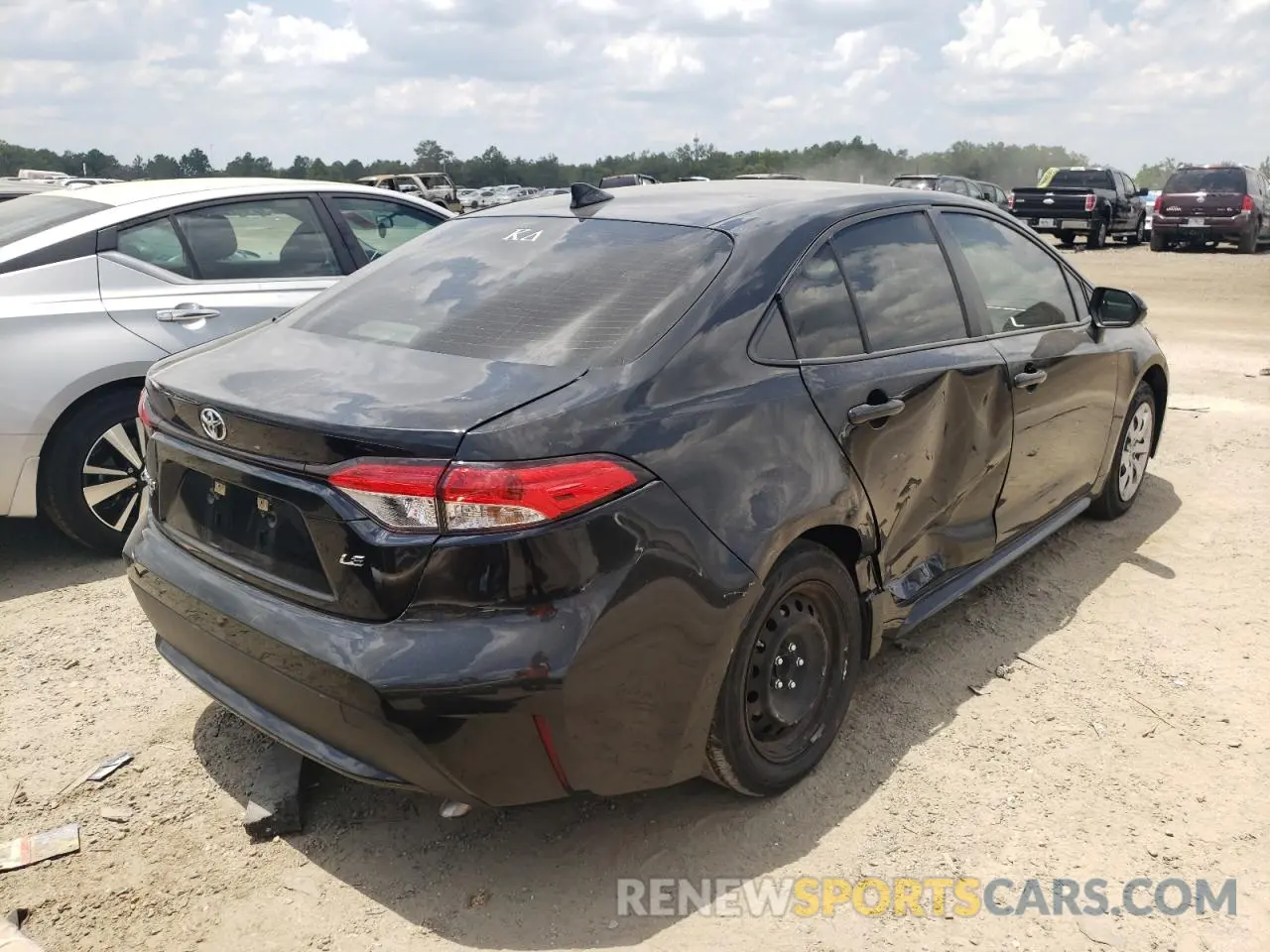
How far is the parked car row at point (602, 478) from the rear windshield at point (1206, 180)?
19.4m

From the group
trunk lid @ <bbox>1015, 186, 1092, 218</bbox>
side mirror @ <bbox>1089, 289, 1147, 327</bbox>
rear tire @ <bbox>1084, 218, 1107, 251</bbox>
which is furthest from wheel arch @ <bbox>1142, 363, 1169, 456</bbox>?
rear tire @ <bbox>1084, 218, 1107, 251</bbox>

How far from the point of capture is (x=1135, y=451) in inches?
201

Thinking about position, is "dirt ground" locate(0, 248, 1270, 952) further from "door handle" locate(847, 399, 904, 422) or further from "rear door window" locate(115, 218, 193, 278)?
"rear door window" locate(115, 218, 193, 278)

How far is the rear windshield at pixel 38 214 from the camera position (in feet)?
15.3

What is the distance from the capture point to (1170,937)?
7.86ft

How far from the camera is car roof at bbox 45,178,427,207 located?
4.98 m

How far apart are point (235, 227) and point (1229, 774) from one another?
493 centimetres

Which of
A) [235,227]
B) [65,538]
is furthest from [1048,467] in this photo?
[65,538]

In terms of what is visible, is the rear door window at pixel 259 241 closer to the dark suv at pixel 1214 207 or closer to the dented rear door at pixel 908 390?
the dented rear door at pixel 908 390

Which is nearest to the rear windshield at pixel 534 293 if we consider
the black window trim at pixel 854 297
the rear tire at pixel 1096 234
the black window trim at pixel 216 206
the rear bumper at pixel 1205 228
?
the black window trim at pixel 854 297

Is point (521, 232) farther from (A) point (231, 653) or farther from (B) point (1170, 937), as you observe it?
(B) point (1170, 937)

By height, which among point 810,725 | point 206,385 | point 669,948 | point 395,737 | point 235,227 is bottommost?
point 669,948

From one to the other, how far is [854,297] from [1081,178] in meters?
22.5

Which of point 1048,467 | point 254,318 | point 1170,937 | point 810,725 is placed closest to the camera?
point 1170,937
